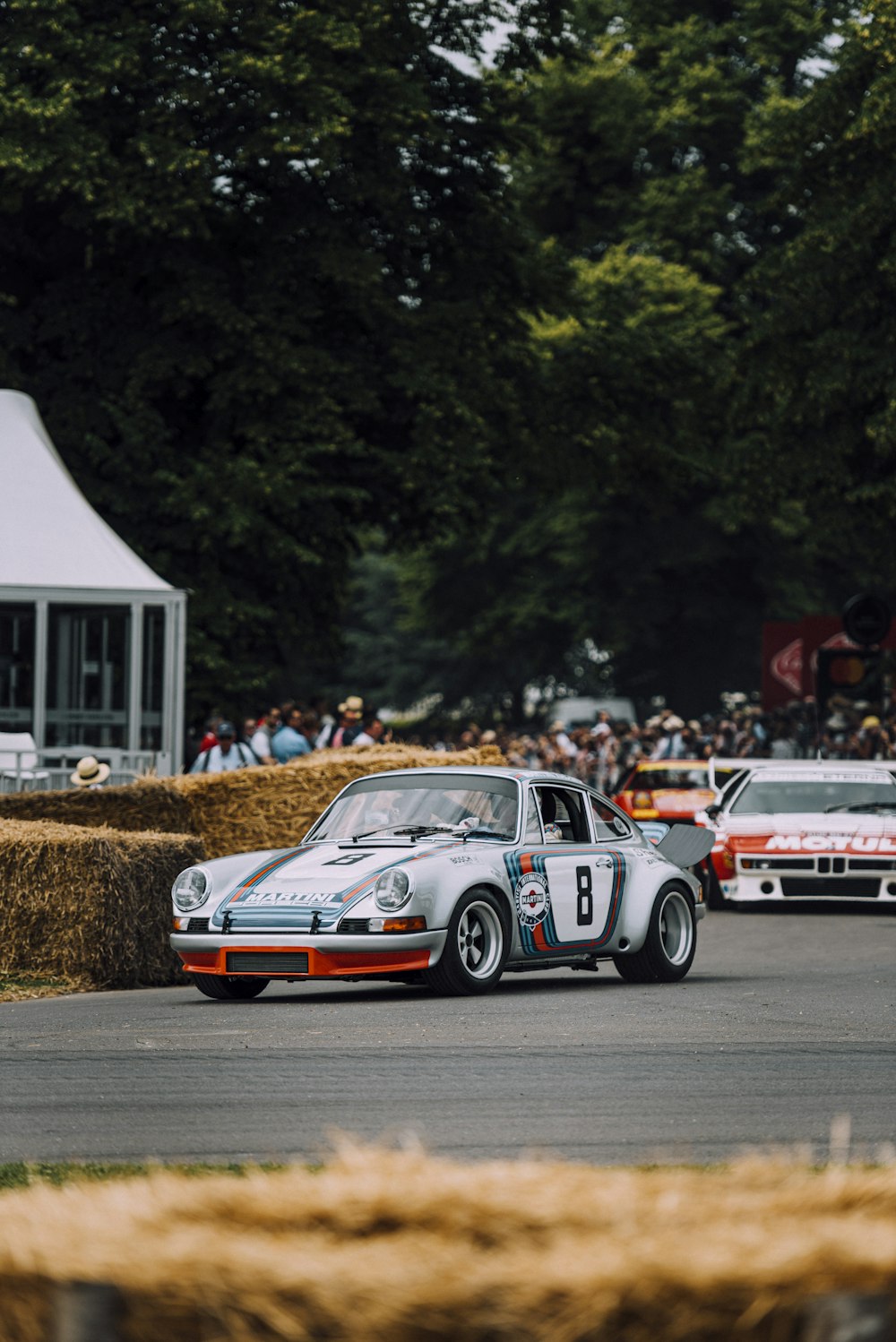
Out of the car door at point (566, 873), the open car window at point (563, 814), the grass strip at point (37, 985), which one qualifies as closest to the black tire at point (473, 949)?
the car door at point (566, 873)

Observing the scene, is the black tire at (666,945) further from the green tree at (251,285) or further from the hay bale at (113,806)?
the green tree at (251,285)

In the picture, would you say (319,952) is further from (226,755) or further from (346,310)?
(346,310)

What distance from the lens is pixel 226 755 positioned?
2511cm

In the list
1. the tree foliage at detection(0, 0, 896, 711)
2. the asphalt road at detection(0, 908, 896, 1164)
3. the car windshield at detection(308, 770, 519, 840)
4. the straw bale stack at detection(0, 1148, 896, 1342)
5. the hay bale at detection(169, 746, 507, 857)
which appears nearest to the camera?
the straw bale stack at detection(0, 1148, 896, 1342)

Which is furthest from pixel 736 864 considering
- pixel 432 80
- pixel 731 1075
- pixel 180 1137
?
pixel 432 80

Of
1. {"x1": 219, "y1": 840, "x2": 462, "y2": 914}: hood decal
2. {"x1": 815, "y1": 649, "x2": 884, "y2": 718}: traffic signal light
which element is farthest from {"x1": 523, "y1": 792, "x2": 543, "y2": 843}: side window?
{"x1": 815, "y1": 649, "x2": 884, "y2": 718}: traffic signal light

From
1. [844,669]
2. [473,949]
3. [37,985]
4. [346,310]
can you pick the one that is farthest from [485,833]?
[346,310]

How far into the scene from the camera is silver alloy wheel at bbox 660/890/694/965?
49.2ft

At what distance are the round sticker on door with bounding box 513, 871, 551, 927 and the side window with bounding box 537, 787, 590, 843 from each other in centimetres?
56

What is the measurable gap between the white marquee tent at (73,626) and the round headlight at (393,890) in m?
11.2

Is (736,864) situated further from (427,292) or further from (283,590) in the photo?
(427,292)

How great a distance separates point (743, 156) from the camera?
49.8 metres

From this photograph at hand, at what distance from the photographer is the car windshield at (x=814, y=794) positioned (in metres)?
23.3

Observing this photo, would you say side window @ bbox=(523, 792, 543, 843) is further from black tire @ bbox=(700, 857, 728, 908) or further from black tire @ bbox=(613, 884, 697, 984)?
black tire @ bbox=(700, 857, 728, 908)
